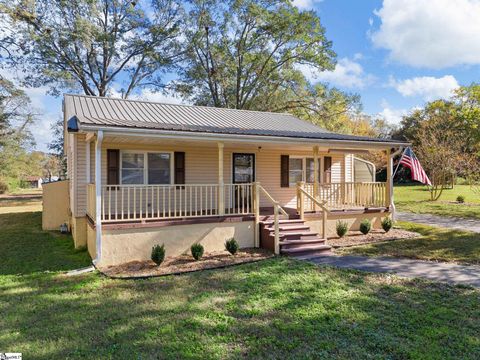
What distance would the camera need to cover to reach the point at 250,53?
79.5ft

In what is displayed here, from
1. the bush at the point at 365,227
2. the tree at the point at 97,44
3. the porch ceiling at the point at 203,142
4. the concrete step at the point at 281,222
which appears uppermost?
the tree at the point at 97,44

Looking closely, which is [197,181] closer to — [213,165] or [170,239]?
[213,165]

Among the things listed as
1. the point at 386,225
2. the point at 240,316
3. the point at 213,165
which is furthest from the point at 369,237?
the point at 240,316

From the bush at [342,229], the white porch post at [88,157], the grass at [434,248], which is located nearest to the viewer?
the grass at [434,248]

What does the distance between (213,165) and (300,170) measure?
3640 millimetres

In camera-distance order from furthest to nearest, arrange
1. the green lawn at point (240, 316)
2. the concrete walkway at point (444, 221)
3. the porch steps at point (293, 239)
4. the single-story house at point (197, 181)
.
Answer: the concrete walkway at point (444, 221), the porch steps at point (293, 239), the single-story house at point (197, 181), the green lawn at point (240, 316)

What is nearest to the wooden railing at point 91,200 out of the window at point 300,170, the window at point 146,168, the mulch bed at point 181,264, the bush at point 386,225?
the window at point 146,168

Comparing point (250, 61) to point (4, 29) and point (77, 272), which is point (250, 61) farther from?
point (77, 272)

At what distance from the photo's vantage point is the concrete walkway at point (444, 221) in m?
11.8

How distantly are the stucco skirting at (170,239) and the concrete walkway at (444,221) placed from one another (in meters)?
8.15

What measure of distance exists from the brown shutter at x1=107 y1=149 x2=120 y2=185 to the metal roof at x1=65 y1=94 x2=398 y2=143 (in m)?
1.00

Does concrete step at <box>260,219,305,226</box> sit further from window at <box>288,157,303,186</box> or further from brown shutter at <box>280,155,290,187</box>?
window at <box>288,157,303,186</box>

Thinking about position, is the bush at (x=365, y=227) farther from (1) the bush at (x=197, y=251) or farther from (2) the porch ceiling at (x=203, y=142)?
(1) the bush at (x=197, y=251)

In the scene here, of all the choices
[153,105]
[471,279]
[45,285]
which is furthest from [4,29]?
[471,279]
